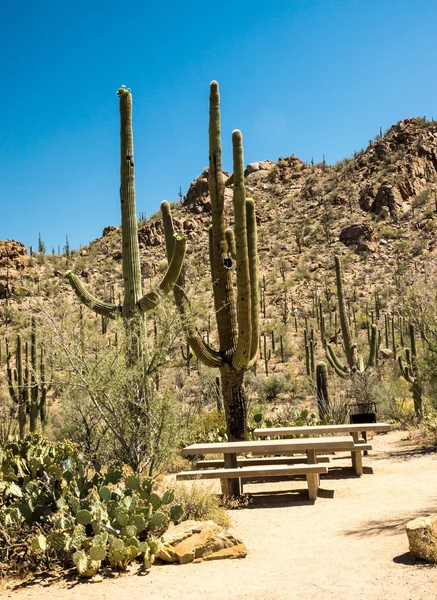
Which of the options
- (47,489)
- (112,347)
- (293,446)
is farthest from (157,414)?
(47,489)

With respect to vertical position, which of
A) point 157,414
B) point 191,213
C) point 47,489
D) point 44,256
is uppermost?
point 191,213

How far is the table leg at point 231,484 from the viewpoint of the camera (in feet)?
28.2

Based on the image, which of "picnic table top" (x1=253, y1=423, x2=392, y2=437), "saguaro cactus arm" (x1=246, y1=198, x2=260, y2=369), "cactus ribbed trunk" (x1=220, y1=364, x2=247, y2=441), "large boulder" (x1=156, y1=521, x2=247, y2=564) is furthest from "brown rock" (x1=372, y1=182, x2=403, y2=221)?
"large boulder" (x1=156, y1=521, x2=247, y2=564)

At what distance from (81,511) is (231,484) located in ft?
10.7

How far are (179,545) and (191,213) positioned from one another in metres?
49.6

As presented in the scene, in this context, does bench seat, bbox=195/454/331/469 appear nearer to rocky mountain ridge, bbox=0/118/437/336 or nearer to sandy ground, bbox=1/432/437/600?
sandy ground, bbox=1/432/437/600

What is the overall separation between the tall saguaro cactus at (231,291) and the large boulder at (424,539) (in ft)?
20.1

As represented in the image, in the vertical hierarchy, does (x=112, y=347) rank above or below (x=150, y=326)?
below

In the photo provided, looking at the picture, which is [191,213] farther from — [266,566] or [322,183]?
[266,566]

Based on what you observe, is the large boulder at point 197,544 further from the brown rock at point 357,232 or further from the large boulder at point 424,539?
the brown rock at point 357,232

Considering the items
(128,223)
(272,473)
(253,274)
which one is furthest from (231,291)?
(272,473)

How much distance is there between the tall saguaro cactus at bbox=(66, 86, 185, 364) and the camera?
10.2 meters

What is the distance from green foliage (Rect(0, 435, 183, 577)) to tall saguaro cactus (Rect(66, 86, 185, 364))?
8.70 ft

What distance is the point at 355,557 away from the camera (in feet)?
18.5
